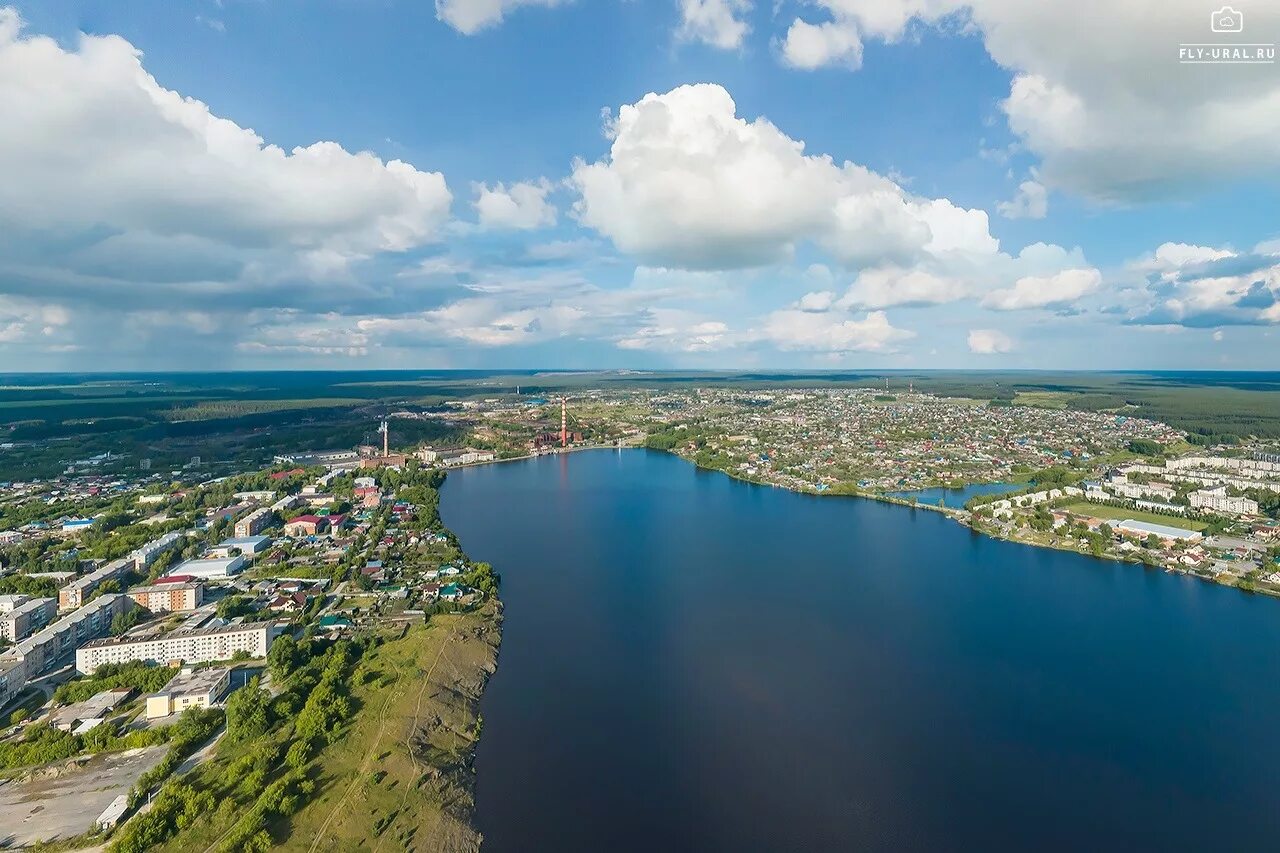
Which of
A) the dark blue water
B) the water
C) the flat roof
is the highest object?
the flat roof

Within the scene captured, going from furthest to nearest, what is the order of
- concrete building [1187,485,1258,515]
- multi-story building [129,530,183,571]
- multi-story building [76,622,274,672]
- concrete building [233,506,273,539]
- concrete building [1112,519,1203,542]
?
1. concrete building [1187,485,1258,515]
2. concrete building [233,506,273,539]
3. concrete building [1112,519,1203,542]
4. multi-story building [129,530,183,571]
5. multi-story building [76,622,274,672]

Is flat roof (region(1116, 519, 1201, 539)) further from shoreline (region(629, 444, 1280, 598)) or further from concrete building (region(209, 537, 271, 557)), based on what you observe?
concrete building (region(209, 537, 271, 557))

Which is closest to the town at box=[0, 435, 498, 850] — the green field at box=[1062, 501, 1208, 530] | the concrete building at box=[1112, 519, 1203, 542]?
the concrete building at box=[1112, 519, 1203, 542]

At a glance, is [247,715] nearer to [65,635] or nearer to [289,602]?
[289,602]

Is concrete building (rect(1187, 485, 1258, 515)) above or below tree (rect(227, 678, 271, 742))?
above

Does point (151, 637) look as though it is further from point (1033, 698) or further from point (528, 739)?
point (1033, 698)

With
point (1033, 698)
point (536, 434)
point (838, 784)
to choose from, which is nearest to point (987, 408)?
point (536, 434)

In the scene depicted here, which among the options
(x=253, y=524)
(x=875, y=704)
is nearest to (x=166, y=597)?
(x=253, y=524)
